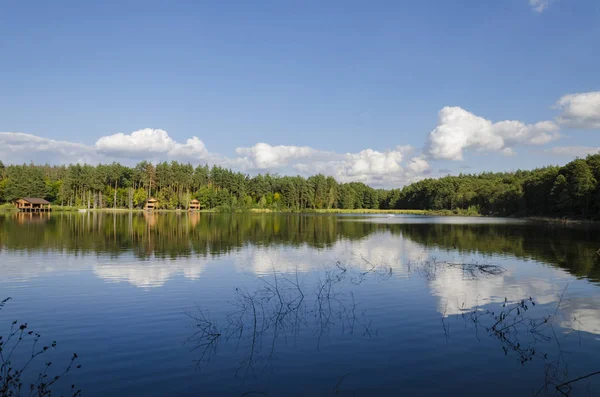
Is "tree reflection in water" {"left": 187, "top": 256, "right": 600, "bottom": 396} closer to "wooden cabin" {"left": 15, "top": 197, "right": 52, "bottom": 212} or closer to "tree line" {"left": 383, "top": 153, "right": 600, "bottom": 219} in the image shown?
"tree line" {"left": 383, "top": 153, "right": 600, "bottom": 219}

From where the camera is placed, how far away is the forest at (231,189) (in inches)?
4225

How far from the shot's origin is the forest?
107m

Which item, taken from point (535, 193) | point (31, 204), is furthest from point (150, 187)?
point (535, 193)

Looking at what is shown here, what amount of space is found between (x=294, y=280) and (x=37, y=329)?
11114 millimetres

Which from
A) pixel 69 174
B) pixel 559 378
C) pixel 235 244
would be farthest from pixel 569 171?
pixel 69 174

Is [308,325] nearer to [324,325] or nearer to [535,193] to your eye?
[324,325]

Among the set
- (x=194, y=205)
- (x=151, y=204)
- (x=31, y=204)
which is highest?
(x=31, y=204)

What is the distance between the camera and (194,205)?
140 metres

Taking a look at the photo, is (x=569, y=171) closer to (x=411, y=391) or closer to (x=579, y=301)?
(x=579, y=301)

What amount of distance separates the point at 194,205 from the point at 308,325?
434 feet

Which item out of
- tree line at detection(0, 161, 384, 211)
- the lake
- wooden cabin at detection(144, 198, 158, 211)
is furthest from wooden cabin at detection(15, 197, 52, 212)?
the lake

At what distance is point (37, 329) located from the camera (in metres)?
12.5

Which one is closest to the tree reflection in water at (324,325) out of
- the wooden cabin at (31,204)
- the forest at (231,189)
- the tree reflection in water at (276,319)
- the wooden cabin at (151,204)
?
the tree reflection in water at (276,319)

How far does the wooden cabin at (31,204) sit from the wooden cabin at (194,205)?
40574 millimetres
